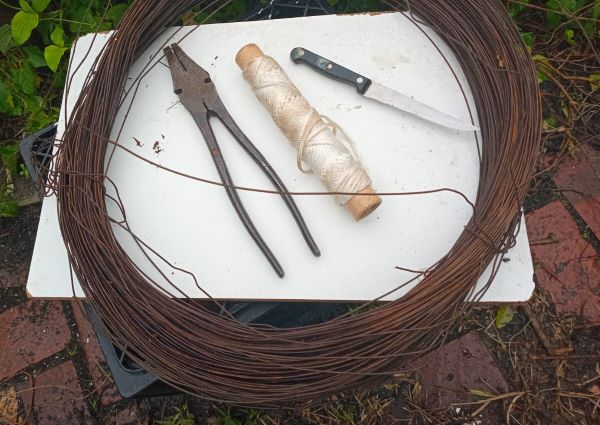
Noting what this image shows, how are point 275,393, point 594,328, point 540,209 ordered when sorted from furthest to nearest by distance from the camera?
1. point 540,209
2. point 594,328
3. point 275,393

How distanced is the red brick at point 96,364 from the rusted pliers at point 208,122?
2.40ft

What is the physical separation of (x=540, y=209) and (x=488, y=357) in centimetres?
46

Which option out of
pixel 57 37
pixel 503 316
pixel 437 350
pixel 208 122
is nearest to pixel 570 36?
pixel 503 316

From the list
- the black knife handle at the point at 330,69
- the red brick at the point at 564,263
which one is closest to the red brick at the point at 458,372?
the red brick at the point at 564,263

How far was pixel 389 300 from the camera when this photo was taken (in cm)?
106

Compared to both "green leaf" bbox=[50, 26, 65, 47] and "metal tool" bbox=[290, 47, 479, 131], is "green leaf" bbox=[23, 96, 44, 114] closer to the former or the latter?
"green leaf" bbox=[50, 26, 65, 47]

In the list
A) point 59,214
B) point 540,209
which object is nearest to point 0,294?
point 59,214

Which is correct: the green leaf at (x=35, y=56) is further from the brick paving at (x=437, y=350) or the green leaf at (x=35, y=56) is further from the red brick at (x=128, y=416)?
the red brick at (x=128, y=416)

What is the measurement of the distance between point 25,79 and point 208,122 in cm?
91

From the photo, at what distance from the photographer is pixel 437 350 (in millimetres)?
1526

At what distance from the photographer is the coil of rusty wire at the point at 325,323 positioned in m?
1.00

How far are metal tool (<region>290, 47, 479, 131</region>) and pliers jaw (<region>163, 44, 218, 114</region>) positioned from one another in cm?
20

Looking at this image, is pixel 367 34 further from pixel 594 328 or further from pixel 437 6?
pixel 594 328

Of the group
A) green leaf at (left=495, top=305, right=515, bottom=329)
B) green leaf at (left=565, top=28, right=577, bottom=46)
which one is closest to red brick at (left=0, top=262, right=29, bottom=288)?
green leaf at (left=495, top=305, right=515, bottom=329)
